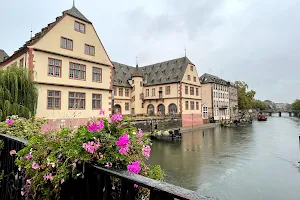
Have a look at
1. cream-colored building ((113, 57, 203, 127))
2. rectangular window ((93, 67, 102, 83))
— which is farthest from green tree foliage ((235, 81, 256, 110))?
rectangular window ((93, 67, 102, 83))

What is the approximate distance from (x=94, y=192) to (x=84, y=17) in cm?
2176

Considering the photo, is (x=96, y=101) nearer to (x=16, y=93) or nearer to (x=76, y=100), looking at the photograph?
(x=76, y=100)

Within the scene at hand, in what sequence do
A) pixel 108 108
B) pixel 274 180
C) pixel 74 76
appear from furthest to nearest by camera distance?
pixel 108 108 < pixel 74 76 < pixel 274 180

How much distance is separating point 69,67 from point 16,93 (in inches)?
267

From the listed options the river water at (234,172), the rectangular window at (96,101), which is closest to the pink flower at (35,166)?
the river water at (234,172)

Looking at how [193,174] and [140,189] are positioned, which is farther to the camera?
[193,174]

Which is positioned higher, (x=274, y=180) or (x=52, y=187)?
(x=52, y=187)

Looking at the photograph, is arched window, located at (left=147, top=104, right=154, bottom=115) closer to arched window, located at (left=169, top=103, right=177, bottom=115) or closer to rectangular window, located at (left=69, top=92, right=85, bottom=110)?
arched window, located at (left=169, top=103, right=177, bottom=115)

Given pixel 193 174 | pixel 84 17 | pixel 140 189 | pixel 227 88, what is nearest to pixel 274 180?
pixel 193 174

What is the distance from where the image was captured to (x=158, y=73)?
135 ft

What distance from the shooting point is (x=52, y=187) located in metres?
1.92

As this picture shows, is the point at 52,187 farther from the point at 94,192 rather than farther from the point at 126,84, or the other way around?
the point at 126,84

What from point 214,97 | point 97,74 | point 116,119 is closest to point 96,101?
point 97,74

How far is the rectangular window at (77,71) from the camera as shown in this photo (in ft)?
61.2
